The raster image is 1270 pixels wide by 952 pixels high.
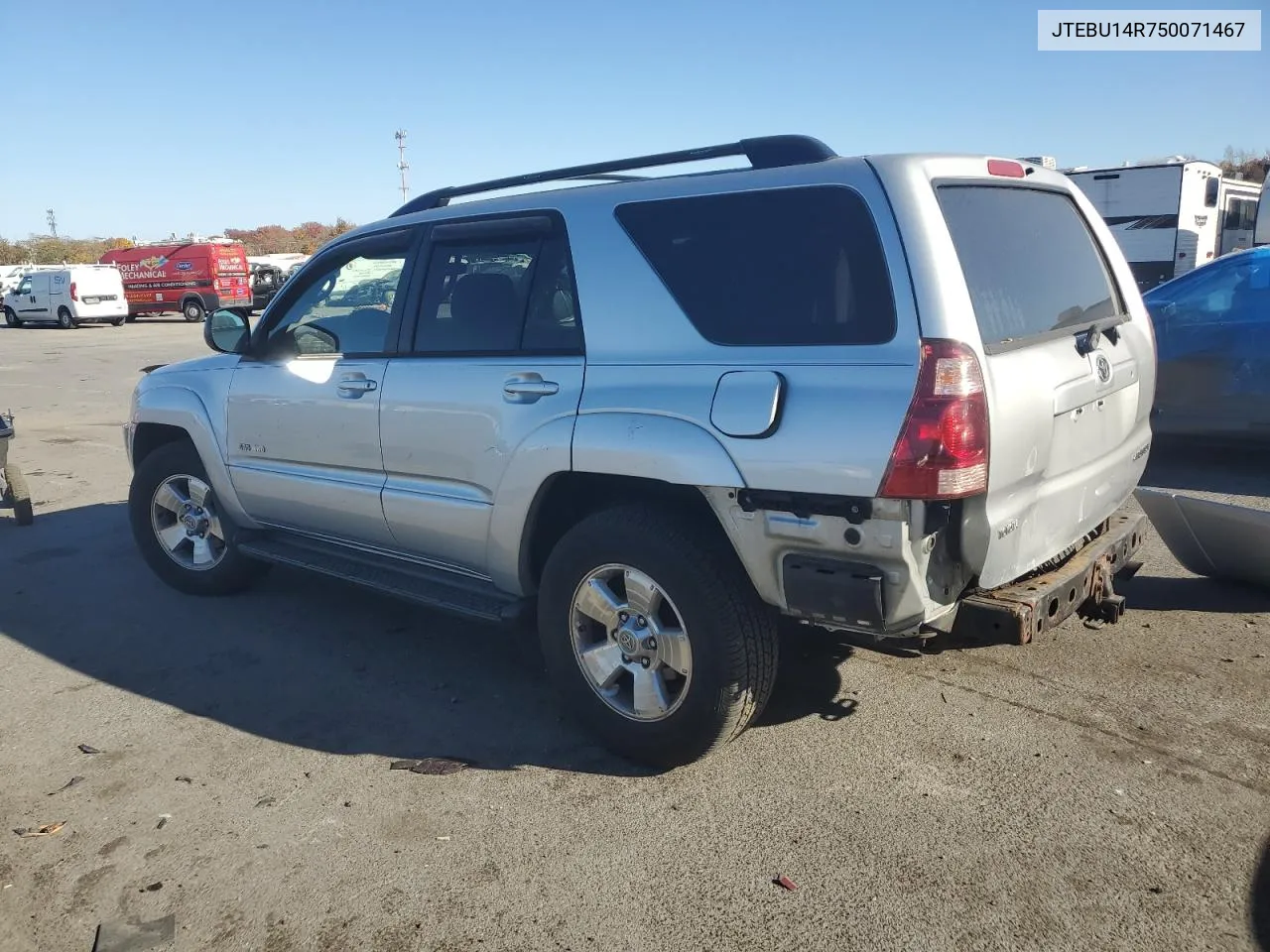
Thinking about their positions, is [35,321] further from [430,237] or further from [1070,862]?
[1070,862]

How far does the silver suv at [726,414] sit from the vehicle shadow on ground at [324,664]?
424 mm

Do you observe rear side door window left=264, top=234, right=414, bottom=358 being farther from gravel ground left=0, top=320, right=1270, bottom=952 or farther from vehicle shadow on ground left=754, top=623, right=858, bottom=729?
vehicle shadow on ground left=754, top=623, right=858, bottom=729

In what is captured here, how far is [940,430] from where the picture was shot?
276 cm

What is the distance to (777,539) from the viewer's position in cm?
302

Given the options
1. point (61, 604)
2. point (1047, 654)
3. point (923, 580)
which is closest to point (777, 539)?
point (923, 580)

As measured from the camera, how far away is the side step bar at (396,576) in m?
3.87

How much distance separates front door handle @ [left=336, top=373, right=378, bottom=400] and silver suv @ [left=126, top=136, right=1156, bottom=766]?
2 centimetres

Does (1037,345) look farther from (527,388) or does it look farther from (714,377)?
(527,388)

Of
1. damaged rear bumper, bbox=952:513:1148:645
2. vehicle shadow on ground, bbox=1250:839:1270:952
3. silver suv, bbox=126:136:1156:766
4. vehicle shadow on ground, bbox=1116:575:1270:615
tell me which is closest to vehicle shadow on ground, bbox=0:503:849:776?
silver suv, bbox=126:136:1156:766

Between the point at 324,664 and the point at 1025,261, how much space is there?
3331 millimetres

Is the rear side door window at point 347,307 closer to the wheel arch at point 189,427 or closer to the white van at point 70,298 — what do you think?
the wheel arch at point 189,427

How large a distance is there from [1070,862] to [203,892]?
2491mm

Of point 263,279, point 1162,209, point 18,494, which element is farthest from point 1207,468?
point 263,279

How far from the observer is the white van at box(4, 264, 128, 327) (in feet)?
104
